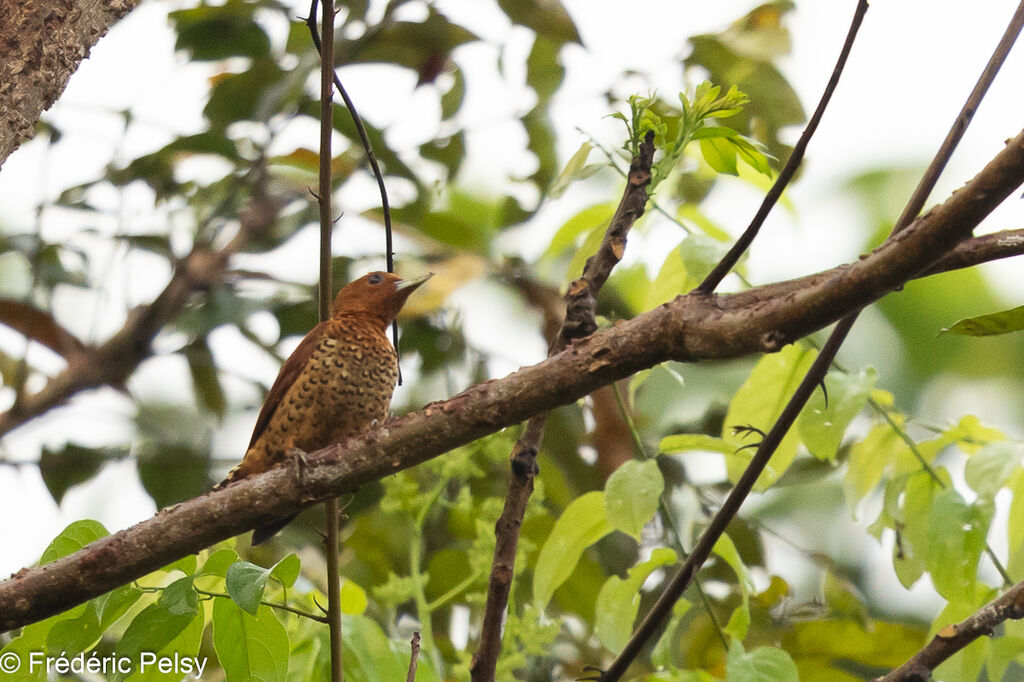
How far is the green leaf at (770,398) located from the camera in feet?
7.03

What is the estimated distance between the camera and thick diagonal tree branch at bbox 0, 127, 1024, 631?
1.28 meters

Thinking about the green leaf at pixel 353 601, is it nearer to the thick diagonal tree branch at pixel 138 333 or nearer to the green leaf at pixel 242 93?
the thick diagonal tree branch at pixel 138 333

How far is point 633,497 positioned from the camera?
1.92 metres

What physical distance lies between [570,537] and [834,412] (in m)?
0.61

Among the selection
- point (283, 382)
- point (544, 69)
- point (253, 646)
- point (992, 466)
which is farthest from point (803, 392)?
point (544, 69)

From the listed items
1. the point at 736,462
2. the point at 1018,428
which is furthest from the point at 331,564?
the point at 1018,428

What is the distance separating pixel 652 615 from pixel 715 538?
18 cm

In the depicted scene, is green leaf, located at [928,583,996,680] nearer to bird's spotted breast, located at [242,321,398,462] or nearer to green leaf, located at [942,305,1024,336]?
green leaf, located at [942,305,1024,336]

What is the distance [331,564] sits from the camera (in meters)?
1.83

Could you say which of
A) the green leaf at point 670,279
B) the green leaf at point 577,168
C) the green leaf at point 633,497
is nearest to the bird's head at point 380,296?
the green leaf at point 670,279

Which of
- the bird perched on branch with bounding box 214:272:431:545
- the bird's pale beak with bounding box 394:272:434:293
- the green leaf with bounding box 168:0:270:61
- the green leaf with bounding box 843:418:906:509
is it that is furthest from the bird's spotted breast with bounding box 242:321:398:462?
the green leaf with bounding box 168:0:270:61

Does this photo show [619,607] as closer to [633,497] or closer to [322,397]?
[633,497]

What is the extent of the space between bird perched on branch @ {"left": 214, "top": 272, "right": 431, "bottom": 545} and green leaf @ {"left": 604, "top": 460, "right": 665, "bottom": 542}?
1.09m

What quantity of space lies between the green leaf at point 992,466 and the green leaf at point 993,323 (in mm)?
667
